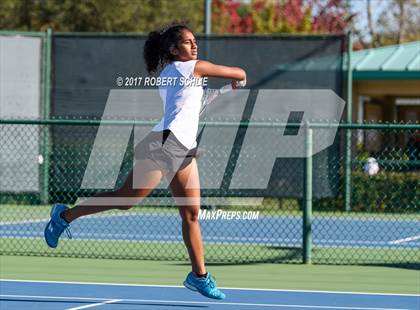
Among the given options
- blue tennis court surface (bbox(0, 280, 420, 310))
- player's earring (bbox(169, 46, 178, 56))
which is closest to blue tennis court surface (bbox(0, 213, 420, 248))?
blue tennis court surface (bbox(0, 280, 420, 310))

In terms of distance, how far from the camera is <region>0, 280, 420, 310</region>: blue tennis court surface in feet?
31.9

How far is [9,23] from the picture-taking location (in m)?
35.7

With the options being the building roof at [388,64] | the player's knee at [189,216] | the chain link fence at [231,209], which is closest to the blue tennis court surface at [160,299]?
the player's knee at [189,216]

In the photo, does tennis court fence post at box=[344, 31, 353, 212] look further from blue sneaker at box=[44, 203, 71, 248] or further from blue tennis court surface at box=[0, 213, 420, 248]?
blue sneaker at box=[44, 203, 71, 248]

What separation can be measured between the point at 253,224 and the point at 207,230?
90cm

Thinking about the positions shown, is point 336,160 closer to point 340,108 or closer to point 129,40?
point 340,108

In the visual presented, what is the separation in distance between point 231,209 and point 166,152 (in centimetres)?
966

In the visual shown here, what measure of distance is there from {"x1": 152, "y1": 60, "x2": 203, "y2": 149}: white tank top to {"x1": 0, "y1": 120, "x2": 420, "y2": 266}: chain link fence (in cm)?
495

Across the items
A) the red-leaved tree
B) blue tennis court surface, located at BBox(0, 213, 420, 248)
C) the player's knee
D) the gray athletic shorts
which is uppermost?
the red-leaved tree

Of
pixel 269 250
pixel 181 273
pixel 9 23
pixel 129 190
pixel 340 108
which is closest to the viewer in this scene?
pixel 129 190

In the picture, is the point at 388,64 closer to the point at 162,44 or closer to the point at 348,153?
the point at 348,153

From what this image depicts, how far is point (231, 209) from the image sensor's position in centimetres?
1744

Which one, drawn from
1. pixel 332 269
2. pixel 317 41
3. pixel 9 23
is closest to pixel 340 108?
A: pixel 317 41

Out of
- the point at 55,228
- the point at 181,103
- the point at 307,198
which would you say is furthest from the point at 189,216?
the point at 307,198
